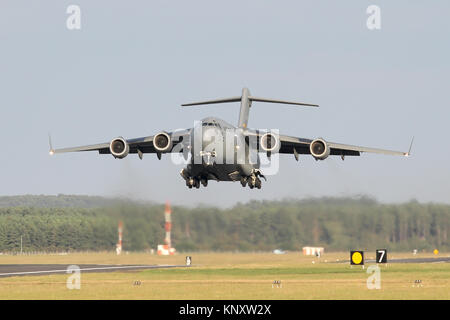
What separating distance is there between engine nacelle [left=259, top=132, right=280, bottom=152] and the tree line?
35.2ft

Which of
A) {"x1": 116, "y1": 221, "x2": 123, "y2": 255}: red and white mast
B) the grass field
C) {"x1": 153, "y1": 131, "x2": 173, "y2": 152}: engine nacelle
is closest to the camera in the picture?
the grass field

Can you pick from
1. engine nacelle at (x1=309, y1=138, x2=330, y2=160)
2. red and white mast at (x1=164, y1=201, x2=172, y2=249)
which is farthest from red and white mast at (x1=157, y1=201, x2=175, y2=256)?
engine nacelle at (x1=309, y1=138, x2=330, y2=160)

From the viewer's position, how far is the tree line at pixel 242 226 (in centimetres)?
5334

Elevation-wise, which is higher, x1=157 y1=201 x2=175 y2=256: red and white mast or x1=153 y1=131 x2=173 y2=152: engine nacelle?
x1=153 y1=131 x2=173 y2=152: engine nacelle

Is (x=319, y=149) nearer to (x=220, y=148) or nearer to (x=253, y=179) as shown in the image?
(x=253, y=179)

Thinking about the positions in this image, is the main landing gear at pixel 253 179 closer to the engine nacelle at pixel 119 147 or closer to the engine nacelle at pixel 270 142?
the engine nacelle at pixel 270 142

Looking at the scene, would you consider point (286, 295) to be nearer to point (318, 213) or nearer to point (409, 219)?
point (318, 213)

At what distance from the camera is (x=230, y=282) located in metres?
42.3

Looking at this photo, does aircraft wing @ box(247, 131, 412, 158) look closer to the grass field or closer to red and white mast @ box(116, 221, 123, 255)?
the grass field

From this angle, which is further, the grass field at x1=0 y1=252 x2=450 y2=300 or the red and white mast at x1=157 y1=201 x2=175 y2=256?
the red and white mast at x1=157 y1=201 x2=175 y2=256

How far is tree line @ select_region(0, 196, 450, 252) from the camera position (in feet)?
175

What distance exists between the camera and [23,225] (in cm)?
6956

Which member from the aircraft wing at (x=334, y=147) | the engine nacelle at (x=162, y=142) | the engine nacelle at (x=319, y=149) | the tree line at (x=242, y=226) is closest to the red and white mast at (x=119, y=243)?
the tree line at (x=242, y=226)
